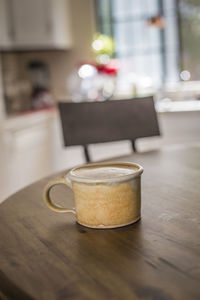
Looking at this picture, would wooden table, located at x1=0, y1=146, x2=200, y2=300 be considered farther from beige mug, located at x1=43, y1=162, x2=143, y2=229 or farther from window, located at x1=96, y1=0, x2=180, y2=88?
window, located at x1=96, y1=0, x2=180, y2=88

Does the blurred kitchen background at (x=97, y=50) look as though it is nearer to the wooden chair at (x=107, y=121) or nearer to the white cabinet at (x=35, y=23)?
the white cabinet at (x=35, y=23)

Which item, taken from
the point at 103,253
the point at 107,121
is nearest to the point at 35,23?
the point at 107,121

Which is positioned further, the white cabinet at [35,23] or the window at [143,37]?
the window at [143,37]

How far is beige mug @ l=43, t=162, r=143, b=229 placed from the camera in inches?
26.0

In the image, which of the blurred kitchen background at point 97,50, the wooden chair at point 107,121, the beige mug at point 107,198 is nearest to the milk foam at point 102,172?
the beige mug at point 107,198

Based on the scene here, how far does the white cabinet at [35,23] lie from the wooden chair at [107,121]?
2.64 metres

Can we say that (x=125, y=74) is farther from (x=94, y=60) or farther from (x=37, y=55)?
(x=37, y=55)

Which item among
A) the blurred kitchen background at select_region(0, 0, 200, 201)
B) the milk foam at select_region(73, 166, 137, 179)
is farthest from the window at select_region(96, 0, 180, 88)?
the milk foam at select_region(73, 166, 137, 179)

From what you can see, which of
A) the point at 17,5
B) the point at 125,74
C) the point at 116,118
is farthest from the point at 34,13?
the point at 116,118

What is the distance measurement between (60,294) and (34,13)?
3.92 meters

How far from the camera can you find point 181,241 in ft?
2.00

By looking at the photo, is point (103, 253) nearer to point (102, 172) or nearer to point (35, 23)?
point (102, 172)

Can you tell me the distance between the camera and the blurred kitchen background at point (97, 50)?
3.85m

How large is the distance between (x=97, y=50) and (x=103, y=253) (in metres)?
3.65
